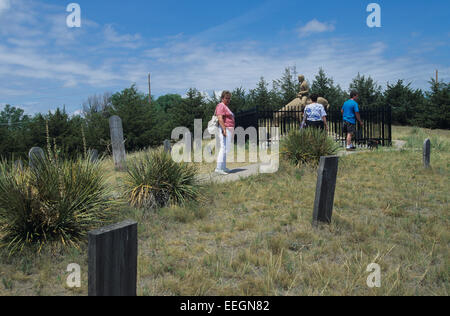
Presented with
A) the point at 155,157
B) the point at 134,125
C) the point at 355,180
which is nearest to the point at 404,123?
the point at 134,125

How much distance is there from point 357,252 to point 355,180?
13.7 feet

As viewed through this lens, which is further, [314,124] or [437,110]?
[437,110]

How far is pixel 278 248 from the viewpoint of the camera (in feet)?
12.3

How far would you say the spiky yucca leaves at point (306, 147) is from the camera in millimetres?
8664

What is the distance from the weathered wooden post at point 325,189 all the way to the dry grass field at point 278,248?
17cm

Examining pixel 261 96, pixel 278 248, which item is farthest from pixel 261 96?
pixel 278 248

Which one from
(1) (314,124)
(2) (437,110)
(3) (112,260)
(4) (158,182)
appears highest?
(2) (437,110)

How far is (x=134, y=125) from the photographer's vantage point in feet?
97.3

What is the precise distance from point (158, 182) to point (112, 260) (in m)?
3.75

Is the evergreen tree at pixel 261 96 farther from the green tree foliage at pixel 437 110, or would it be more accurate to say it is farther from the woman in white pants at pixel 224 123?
the woman in white pants at pixel 224 123

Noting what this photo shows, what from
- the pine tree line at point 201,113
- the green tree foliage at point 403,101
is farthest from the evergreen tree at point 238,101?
the green tree foliage at point 403,101

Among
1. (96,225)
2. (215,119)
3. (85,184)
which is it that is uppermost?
(215,119)

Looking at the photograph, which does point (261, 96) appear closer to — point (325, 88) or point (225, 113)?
point (325, 88)
